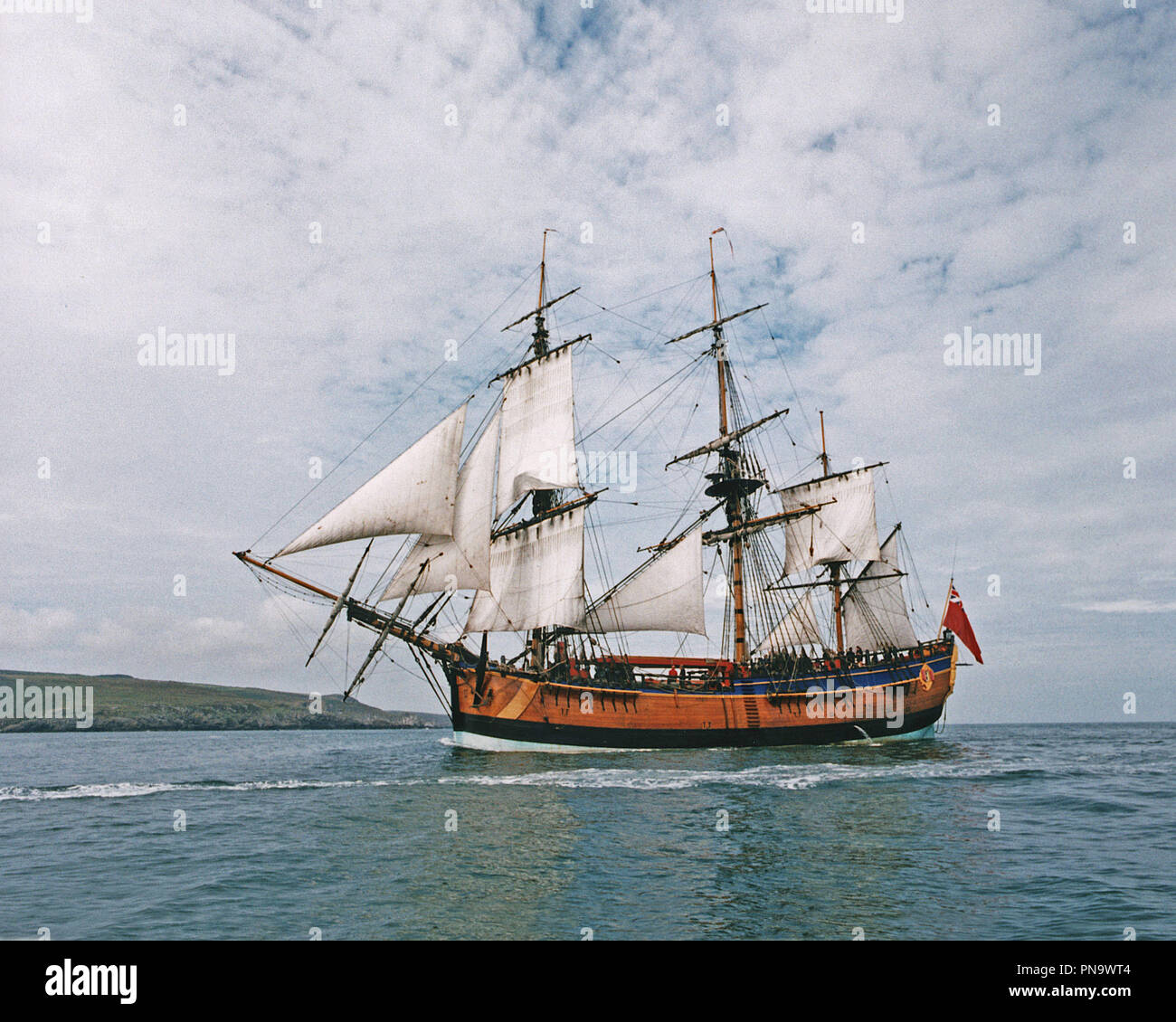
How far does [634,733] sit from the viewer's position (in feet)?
136

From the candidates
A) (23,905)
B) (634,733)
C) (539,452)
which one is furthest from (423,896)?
(539,452)

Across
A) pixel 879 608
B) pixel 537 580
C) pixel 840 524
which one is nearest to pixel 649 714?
pixel 537 580

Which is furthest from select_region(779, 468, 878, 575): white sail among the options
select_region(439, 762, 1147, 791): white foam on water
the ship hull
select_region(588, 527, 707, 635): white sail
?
select_region(439, 762, 1147, 791): white foam on water

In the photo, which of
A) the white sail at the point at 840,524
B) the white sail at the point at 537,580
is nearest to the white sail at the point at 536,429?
the white sail at the point at 537,580

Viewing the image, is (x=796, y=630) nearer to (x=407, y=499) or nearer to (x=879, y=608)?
(x=879, y=608)

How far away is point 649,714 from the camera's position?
42031 mm

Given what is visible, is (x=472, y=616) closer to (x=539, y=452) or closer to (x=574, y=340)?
(x=539, y=452)

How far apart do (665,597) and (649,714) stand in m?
11.9

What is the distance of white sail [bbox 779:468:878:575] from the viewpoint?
2413 inches

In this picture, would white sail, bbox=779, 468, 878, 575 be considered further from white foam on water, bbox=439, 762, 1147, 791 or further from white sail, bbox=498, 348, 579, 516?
white foam on water, bbox=439, 762, 1147, 791

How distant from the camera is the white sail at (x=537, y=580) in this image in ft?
150

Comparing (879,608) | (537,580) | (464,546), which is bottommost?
(879,608)

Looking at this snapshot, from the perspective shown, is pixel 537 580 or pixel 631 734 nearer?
pixel 631 734
